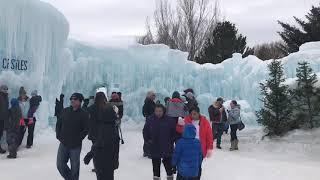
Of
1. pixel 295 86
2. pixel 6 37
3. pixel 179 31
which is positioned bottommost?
pixel 295 86

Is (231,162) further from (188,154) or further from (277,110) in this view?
(188,154)

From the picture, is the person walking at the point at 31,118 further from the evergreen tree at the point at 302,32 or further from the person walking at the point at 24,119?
the evergreen tree at the point at 302,32

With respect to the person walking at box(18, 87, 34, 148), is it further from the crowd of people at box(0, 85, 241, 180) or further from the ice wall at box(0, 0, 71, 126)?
the crowd of people at box(0, 85, 241, 180)

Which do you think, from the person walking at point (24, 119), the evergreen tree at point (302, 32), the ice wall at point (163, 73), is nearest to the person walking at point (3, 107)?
the person walking at point (24, 119)

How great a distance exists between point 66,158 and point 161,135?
1587mm

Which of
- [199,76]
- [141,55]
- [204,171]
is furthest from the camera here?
[199,76]

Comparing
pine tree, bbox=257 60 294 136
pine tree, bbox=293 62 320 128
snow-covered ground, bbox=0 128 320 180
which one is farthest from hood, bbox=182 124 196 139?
pine tree, bbox=293 62 320 128

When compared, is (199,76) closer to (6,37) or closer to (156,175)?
(6,37)

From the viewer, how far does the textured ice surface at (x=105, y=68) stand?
15.8 m

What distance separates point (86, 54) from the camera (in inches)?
1007

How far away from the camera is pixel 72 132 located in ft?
26.5

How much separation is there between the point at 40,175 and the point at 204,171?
3513 millimetres

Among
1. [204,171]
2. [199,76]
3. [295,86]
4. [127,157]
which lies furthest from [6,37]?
[199,76]

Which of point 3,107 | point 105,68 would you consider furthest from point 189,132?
point 105,68
